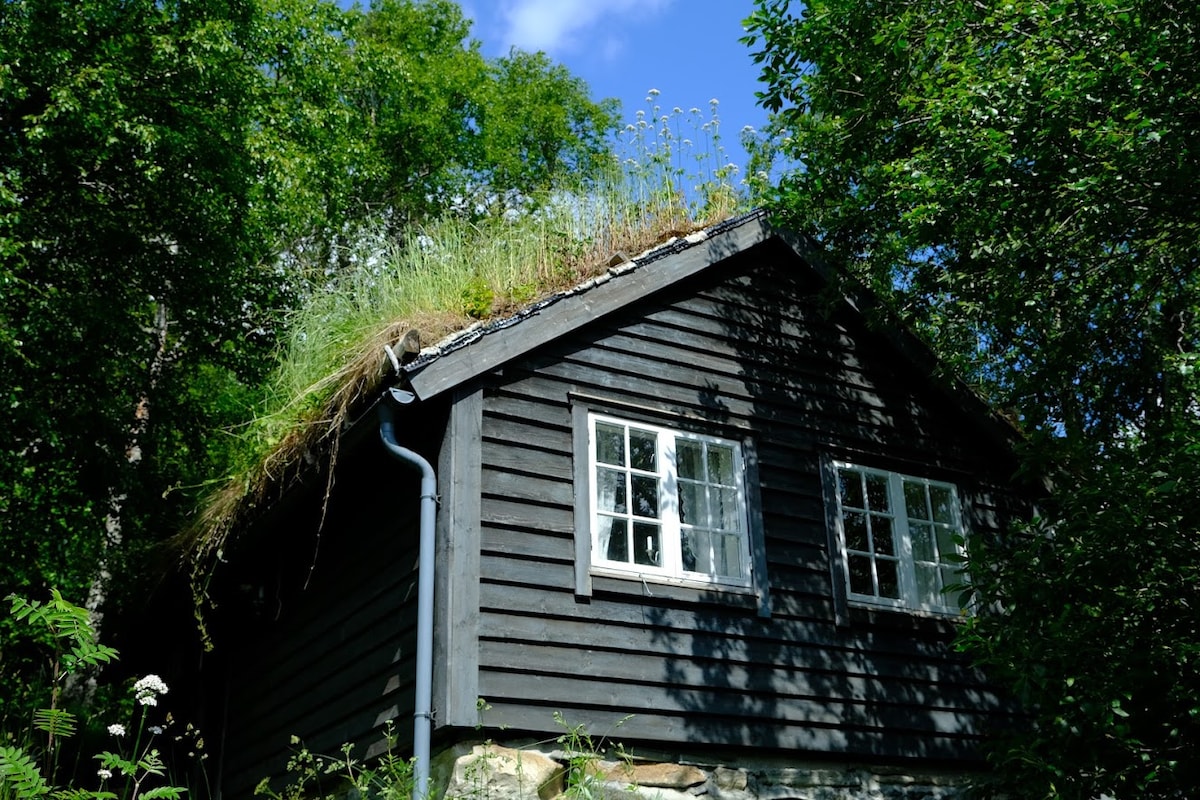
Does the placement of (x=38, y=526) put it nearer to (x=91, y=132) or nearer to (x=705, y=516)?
(x=91, y=132)

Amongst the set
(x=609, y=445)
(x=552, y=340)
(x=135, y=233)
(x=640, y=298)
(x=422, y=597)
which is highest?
(x=135, y=233)

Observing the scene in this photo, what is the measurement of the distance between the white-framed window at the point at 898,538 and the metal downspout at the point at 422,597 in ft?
11.1

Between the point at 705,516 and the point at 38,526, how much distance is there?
8.96 m

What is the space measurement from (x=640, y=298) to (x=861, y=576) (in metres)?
2.94

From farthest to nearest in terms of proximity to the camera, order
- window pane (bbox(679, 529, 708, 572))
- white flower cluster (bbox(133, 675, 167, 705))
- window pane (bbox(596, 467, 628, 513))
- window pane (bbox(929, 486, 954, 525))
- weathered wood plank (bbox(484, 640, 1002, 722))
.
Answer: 1. window pane (bbox(929, 486, 954, 525))
2. window pane (bbox(679, 529, 708, 572))
3. window pane (bbox(596, 467, 628, 513))
4. weathered wood plank (bbox(484, 640, 1002, 722))
5. white flower cluster (bbox(133, 675, 167, 705))

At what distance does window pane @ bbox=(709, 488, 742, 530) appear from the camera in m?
8.11

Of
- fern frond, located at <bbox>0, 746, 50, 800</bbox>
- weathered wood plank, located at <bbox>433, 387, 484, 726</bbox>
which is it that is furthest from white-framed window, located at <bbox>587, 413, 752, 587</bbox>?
fern frond, located at <bbox>0, 746, 50, 800</bbox>

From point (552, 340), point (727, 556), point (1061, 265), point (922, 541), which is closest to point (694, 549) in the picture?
point (727, 556)

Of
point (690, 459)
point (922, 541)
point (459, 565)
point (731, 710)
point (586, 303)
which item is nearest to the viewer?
point (459, 565)

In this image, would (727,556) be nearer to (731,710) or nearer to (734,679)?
(734,679)

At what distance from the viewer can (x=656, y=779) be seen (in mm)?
6883

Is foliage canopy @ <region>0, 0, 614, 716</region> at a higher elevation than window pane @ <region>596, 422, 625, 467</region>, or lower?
higher

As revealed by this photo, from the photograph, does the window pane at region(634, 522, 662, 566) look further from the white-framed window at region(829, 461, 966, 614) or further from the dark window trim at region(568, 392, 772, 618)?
the white-framed window at region(829, 461, 966, 614)

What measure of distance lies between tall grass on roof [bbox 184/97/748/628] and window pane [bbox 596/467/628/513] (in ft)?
4.49
